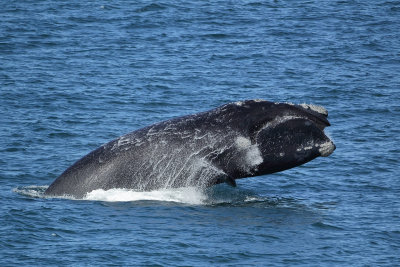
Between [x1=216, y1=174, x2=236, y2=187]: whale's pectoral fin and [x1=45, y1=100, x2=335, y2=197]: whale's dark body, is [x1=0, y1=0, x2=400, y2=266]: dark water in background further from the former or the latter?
[x1=216, y1=174, x2=236, y2=187]: whale's pectoral fin

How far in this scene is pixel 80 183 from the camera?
68.6 ft

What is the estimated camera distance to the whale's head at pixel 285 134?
20.0 meters

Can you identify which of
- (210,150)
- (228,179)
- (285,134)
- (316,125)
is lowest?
(228,179)

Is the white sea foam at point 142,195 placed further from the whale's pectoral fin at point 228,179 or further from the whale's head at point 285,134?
the whale's head at point 285,134

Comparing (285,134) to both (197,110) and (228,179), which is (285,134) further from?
(197,110)

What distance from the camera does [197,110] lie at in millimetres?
32344

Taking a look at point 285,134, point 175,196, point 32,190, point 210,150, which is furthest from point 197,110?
point 285,134

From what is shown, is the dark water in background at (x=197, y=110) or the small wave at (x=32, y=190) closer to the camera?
the dark water in background at (x=197, y=110)

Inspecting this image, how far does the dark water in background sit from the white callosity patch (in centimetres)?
131

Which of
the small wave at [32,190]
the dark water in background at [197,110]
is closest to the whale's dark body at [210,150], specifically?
the dark water in background at [197,110]

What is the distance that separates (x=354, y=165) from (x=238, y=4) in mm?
29490

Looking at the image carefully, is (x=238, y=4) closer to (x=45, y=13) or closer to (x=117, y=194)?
(x=45, y=13)

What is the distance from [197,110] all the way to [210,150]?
474 inches

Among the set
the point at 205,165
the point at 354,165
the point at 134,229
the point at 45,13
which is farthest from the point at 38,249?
the point at 45,13
